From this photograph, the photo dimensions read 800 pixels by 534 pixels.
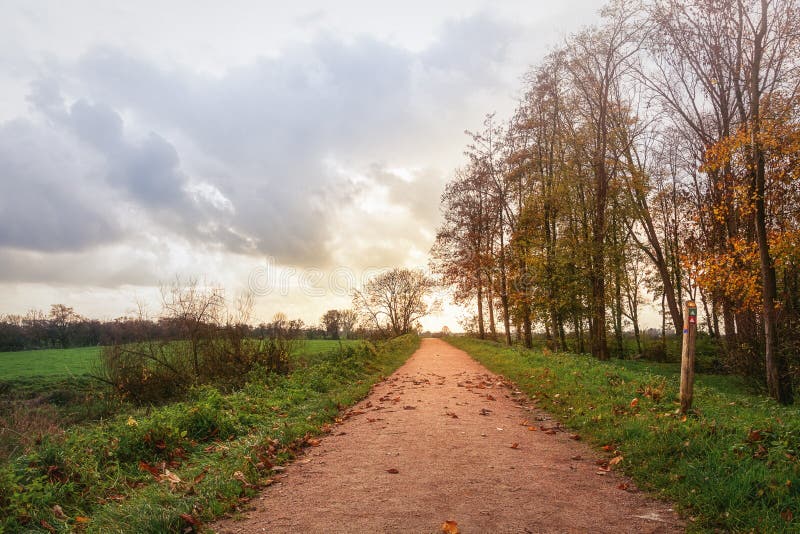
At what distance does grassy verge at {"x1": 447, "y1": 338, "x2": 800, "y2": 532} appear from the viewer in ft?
15.4

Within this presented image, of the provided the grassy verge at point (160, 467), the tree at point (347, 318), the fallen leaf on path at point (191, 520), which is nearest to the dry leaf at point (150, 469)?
the grassy verge at point (160, 467)

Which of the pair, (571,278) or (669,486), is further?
(571,278)

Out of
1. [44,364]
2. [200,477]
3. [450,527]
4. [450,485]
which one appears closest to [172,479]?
[200,477]

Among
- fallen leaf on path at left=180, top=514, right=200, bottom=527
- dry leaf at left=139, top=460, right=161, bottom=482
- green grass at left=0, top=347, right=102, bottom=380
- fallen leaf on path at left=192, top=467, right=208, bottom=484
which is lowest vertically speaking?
green grass at left=0, top=347, right=102, bottom=380

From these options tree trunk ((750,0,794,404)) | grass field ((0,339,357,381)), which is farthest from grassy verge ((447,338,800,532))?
grass field ((0,339,357,381))

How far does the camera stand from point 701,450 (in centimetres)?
601

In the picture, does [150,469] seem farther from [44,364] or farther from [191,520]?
[44,364]

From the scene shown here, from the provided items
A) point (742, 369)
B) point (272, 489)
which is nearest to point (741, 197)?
point (742, 369)

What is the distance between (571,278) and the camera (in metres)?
23.2

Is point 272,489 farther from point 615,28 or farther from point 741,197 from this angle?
point 615,28

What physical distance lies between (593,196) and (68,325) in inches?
1956

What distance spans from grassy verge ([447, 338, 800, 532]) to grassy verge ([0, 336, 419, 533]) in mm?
4676

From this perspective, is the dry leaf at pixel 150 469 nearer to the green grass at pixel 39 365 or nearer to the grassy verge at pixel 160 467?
the grassy verge at pixel 160 467

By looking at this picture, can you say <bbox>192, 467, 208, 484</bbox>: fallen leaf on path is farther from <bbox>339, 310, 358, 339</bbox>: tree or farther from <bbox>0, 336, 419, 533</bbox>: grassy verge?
<bbox>339, 310, 358, 339</bbox>: tree
